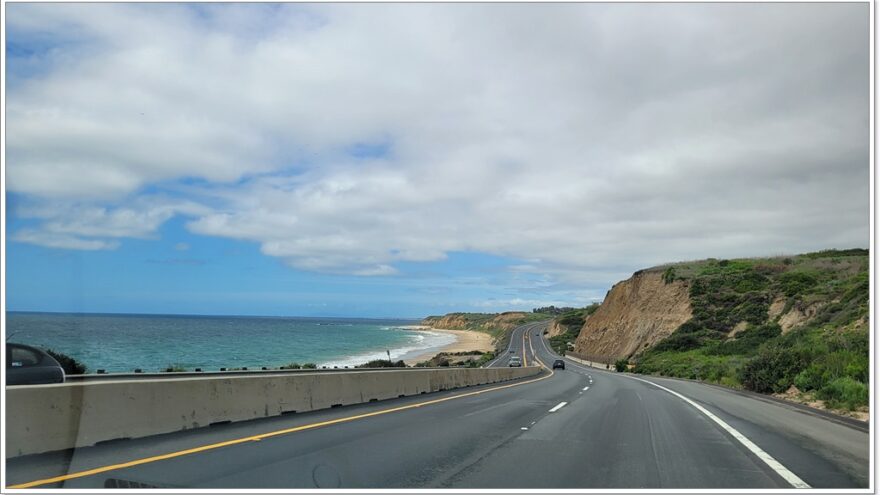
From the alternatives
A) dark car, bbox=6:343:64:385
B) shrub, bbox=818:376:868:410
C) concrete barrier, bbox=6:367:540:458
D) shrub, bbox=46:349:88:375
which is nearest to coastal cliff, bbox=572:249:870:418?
shrub, bbox=818:376:868:410

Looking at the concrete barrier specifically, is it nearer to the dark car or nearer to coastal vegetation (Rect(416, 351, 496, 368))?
the dark car

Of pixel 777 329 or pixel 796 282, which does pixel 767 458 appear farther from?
pixel 796 282

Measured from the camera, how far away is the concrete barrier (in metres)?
8.04

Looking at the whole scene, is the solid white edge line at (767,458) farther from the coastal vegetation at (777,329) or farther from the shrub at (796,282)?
the shrub at (796,282)

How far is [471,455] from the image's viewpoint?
913cm

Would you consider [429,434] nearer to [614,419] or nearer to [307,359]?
[614,419]

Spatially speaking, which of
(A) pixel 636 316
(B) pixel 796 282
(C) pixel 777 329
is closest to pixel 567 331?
(A) pixel 636 316

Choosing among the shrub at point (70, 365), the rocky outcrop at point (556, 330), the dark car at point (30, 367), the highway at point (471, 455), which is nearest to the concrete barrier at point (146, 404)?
the highway at point (471, 455)

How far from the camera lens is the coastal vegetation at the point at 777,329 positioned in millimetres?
22797

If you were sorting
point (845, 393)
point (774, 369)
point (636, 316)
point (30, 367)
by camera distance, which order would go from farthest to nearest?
point (636, 316)
point (774, 369)
point (845, 393)
point (30, 367)

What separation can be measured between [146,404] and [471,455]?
5.13 meters

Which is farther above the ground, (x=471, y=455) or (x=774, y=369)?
(x=774, y=369)

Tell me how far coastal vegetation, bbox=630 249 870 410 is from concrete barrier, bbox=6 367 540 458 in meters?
14.5

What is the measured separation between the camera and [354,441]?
1002 cm
